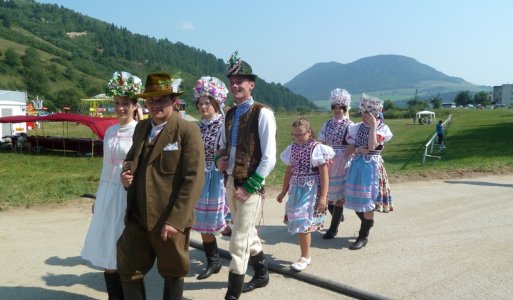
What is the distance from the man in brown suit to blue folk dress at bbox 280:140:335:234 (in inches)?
67.6

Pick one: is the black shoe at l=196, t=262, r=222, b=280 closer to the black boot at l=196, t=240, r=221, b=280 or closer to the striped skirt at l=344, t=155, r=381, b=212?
the black boot at l=196, t=240, r=221, b=280

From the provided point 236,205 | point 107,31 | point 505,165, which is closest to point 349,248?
point 236,205

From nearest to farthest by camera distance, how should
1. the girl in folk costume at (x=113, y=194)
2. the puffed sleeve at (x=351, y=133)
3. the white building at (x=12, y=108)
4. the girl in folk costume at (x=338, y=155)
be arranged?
the girl in folk costume at (x=113, y=194) < the puffed sleeve at (x=351, y=133) < the girl in folk costume at (x=338, y=155) < the white building at (x=12, y=108)

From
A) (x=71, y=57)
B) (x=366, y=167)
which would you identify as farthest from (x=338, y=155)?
(x=71, y=57)

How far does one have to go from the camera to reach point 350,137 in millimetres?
6207

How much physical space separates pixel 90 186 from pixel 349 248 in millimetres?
6314

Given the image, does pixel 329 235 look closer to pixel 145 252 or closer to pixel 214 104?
pixel 214 104

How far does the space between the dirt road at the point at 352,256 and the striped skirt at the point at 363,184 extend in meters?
0.55

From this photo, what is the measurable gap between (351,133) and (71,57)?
133 m

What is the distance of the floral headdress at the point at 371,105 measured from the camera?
18.8 ft

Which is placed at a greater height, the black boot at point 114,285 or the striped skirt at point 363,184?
the striped skirt at point 363,184

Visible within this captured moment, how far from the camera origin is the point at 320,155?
4980 millimetres

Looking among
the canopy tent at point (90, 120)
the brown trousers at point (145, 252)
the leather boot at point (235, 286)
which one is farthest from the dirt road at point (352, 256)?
the canopy tent at point (90, 120)

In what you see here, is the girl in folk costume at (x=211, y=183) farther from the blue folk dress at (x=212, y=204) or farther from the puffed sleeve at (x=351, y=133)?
the puffed sleeve at (x=351, y=133)
